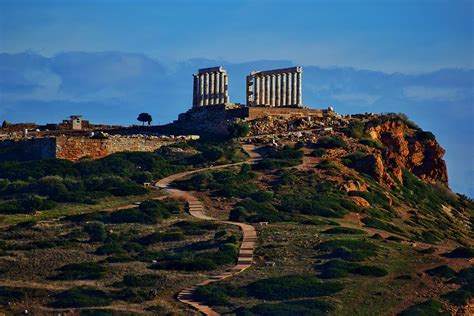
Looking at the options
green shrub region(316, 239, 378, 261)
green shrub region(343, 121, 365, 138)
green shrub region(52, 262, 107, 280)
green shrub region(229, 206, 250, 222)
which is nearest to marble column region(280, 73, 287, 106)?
green shrub region(343, 121, 365, 138)

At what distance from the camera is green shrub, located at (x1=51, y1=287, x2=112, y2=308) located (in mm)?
50375

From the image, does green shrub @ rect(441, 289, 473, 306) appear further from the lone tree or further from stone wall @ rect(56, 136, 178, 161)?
the lone tree

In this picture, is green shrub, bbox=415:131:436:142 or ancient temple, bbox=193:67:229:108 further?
ancient temple, bbox=193:67:229:108

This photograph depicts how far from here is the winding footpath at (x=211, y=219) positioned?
51625 mm

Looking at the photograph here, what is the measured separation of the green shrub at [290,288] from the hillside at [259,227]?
0.08m

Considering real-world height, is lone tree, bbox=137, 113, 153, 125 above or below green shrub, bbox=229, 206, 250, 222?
above

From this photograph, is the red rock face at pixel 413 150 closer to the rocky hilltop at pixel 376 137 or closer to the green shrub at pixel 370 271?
the rocky hilltop at pixel 376 137

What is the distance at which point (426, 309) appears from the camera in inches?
2057

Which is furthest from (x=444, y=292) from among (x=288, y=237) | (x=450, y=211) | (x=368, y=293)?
(x=450, y=211)

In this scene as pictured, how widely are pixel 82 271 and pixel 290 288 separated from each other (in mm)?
9636

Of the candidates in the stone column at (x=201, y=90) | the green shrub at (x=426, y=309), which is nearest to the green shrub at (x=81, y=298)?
the green shrub at (x=426, y=309)

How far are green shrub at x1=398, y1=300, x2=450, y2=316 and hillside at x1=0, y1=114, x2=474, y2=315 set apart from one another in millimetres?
96

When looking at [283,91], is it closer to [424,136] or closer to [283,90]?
[283,90]

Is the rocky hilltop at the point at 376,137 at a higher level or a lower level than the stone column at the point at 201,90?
lower
